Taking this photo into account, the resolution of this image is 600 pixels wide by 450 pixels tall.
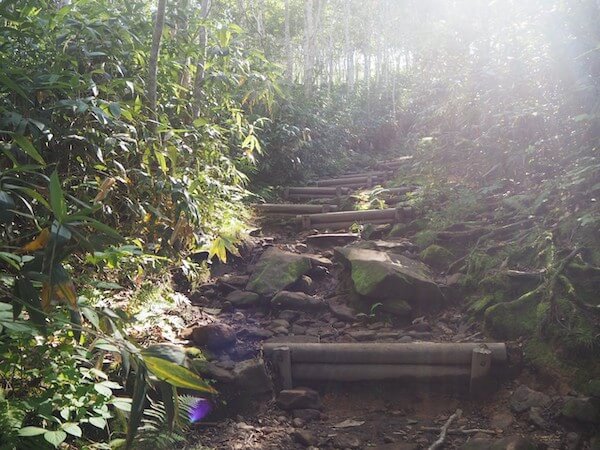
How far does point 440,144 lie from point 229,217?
619 centimetres

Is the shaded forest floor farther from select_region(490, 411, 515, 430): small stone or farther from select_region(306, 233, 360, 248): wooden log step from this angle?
select_region(306, 233, 360, 248): wooden log step

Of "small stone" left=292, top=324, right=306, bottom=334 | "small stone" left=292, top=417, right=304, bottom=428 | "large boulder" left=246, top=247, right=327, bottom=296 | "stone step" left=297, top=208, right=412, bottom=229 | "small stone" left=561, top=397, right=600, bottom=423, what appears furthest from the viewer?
"stone step" left=297, top=208, right=412, bottom=229

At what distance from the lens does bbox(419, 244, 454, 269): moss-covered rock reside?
18.2 ft

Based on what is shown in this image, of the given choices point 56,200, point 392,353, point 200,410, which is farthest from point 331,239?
point 56,200

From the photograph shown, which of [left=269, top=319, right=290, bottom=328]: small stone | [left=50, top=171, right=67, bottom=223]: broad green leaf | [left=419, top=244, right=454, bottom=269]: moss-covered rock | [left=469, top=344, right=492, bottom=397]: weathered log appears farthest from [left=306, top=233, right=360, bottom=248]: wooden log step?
[left=50, top=171, right=67, bottom=223]: broad green leaf

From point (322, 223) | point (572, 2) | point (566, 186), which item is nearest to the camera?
point (566, 186)

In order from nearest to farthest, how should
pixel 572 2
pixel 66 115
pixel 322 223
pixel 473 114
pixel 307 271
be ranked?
pixel 66 115 < pixel 307 271 < pixel 572 2 < pixel 322 223 < pixel 473 114

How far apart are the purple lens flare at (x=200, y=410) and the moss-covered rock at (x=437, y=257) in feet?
10.5

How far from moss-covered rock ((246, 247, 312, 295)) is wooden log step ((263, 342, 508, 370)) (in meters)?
1.14

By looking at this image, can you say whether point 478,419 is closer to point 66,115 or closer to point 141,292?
point 141,292

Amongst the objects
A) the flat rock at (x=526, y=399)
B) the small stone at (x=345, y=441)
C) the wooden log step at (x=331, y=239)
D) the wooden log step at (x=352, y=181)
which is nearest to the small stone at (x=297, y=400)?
the small stone at (x=345, y=441)

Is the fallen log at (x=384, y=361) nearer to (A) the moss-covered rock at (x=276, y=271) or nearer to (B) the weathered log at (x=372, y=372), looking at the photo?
(B) the weathered log at (x=372, y=372)

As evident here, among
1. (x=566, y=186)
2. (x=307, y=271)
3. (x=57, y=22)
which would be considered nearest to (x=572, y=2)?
(x=566, y=186)

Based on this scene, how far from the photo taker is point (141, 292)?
394 centimetres
